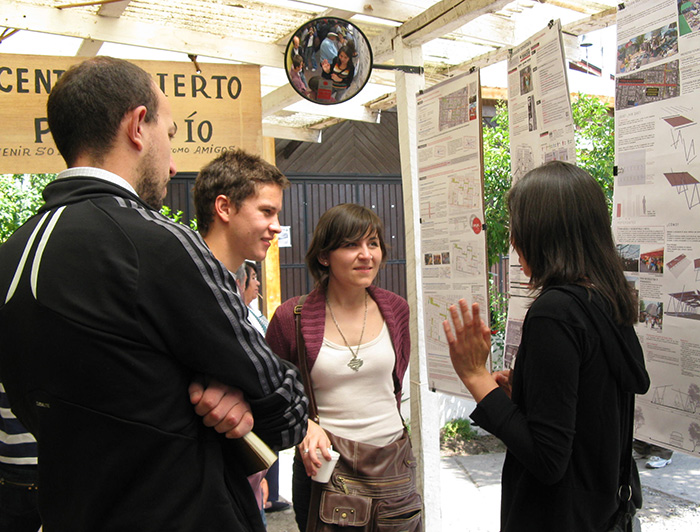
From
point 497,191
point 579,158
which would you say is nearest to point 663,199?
point 579,158

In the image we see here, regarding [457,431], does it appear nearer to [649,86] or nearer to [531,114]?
[531,114]

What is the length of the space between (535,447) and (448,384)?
1.77m

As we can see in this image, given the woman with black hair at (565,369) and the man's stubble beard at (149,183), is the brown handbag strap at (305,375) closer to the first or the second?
the woman with black hair at (565,369)

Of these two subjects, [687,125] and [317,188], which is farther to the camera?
[317,188]

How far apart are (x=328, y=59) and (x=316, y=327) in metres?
1.53

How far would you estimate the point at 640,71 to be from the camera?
7.33 feet

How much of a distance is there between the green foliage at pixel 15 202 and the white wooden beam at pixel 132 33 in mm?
2195

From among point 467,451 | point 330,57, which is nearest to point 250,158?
point 330,57

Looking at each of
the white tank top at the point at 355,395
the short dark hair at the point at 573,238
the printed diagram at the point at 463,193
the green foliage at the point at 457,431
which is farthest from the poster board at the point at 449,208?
the green foliage at the point at 457,431

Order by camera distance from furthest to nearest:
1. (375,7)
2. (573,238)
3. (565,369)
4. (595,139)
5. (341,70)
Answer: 1. (595,139)
2. (375,7)
3. (341,70)
4. (573,238)
5. (565,369)

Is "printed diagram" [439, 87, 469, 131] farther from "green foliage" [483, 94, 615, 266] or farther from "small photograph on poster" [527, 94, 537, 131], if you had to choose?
"green foliage" [483, 94, 615, 266]

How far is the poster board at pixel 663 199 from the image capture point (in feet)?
6.68

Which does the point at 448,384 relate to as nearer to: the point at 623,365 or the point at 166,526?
the point at 623,365

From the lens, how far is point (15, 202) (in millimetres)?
5852
